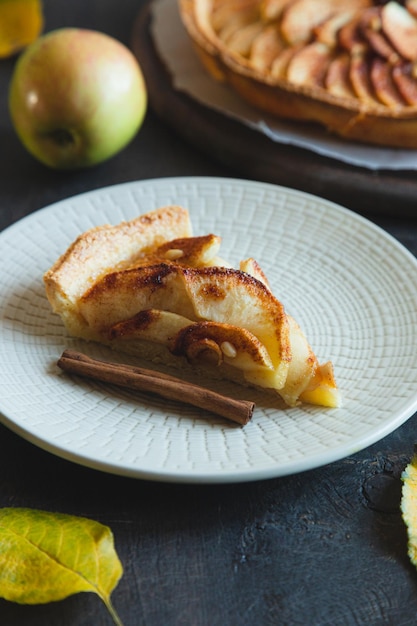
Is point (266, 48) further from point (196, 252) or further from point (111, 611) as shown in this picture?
point (111, 611)

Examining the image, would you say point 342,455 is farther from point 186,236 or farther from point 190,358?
point 186,236

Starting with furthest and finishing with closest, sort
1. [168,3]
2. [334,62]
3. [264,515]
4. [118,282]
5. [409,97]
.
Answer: [168,3], [334,62], [409,97], [118,282], [264,515]

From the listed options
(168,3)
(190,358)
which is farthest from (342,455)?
(168,3)

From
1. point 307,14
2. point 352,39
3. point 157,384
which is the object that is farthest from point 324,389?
point 307,14

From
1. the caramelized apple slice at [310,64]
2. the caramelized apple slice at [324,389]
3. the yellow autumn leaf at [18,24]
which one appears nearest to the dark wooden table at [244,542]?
the caramelized apple slice at [324,389]

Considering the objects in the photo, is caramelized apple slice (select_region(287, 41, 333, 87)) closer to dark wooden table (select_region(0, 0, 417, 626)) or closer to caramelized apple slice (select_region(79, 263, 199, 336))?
caramelized apple slice (select_region(79, 263, 199, 336))

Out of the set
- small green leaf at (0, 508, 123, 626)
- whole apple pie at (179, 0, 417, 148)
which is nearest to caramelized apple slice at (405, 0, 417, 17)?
whole apple pie at (179, 0, 417, 148)
